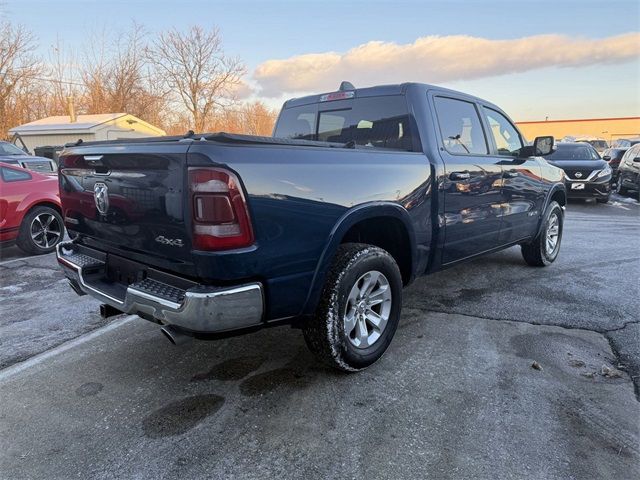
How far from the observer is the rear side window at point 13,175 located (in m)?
6.59

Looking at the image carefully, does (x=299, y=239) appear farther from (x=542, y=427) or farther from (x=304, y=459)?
(x=542, y=427)

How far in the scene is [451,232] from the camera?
3.84 m

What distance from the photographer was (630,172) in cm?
1400

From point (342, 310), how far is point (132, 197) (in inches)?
55.4

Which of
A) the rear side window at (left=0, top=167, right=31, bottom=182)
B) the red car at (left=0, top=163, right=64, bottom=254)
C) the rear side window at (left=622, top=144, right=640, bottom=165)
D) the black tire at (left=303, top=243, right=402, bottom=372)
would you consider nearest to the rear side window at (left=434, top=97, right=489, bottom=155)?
the black tire at (left=303, top=243, right=402, bottom=372)

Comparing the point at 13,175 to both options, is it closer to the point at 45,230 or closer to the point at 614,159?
the point at 45,230

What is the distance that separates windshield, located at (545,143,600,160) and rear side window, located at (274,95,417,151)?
11.0 metres

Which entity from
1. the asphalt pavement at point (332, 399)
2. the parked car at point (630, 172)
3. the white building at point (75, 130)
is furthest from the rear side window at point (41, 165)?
the parked car at point (630, 172)

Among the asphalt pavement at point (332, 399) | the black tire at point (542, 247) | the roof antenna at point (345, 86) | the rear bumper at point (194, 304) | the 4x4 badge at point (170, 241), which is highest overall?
the roof antenna at point (345, 86)

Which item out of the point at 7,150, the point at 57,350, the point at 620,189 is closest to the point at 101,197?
the point at 57,350

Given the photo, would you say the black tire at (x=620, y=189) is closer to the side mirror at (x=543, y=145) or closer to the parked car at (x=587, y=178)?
the parked car at (x=587, y=178)

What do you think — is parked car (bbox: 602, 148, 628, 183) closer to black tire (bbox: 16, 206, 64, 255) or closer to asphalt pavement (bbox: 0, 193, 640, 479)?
asphalt pavement (bbox: 0, 193, 640, 479)

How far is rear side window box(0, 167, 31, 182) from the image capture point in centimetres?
659

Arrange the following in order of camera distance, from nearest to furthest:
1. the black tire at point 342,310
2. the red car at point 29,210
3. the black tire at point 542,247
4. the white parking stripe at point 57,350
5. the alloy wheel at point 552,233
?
the black tire at point 342,310
the white parking stripe at point 57,350
the black tire at point 542,247
the alloy wheel at point 552,233
the red car at point 29,210
